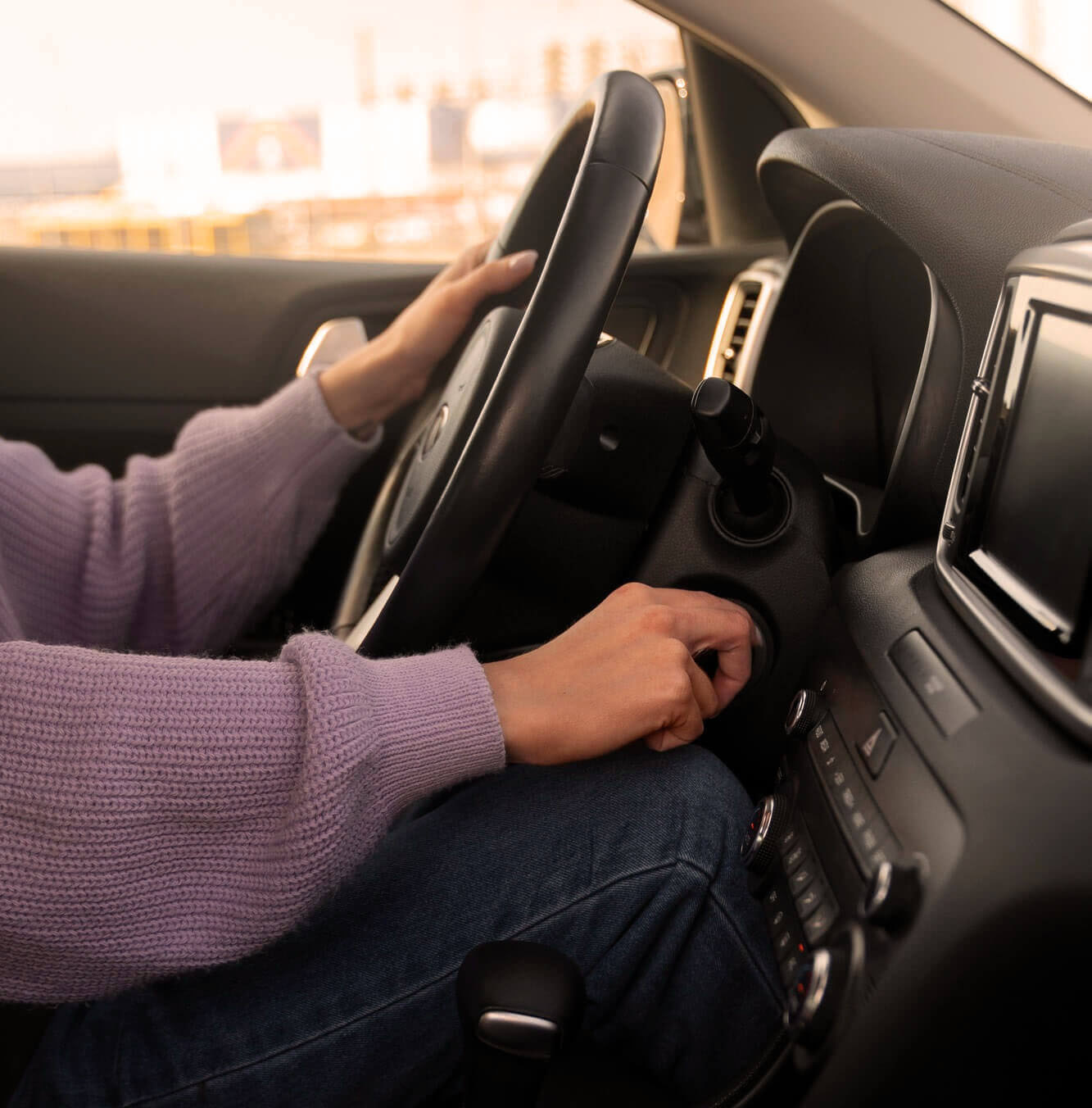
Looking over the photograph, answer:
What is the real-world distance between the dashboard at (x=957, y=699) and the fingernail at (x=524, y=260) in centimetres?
26

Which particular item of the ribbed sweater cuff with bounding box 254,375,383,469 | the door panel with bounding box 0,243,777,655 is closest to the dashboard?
the ribbed sweater cuff with bounding box 254,375,383,469

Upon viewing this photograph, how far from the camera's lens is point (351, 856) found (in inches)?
25.3

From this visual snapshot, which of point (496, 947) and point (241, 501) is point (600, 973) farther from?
point (241, 501)

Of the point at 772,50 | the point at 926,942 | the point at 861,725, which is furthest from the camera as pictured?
the point at 772,50

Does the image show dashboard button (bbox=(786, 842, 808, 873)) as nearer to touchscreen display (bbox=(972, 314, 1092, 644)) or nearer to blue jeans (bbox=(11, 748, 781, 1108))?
blue jeans (bbox=(11, 748, 781, 1108))

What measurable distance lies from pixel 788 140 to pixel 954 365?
237 mm

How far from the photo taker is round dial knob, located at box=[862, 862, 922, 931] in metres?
0.48

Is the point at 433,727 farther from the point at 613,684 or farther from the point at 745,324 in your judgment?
the point at 745,324

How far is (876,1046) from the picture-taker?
1.60ft

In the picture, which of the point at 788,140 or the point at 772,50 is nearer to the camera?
the point at 788,140

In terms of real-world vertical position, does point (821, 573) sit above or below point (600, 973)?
above

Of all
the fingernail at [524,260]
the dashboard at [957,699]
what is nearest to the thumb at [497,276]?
the fingernail at [524,260]

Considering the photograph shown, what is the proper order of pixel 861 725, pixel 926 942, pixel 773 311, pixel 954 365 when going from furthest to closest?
1. pixel 773 311
2. pixel 954 365
3. pixel 861 725
4. pixel 926 942

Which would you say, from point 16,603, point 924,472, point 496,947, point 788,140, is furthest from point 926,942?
point 16,603
